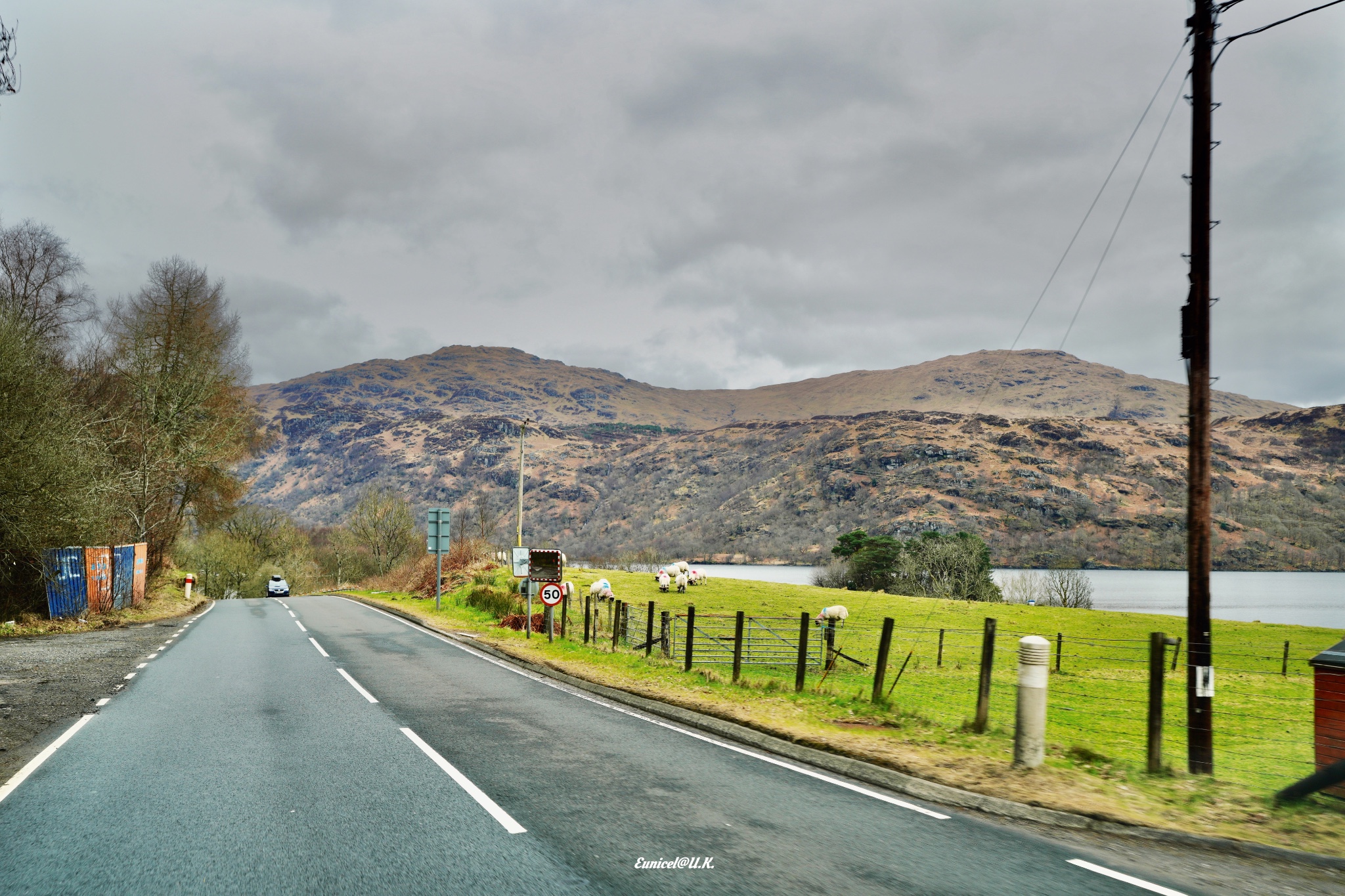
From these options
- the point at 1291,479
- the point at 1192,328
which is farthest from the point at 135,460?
the point at 1291,479

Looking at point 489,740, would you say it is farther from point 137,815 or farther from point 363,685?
point 363,685

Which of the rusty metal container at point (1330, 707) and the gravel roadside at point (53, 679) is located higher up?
the rusty metal container at point (1330, 707)

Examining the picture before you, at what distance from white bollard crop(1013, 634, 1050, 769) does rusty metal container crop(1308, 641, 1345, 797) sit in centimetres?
229

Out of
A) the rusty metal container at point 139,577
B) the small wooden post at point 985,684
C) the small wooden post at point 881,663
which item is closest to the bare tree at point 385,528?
the rusty metal container at point 139,577

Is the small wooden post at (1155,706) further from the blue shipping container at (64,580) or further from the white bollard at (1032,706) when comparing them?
the blue shipping container at (64,580)

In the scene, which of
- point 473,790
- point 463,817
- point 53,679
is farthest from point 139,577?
point 463,817

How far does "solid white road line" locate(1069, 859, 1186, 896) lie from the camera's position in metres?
4.96

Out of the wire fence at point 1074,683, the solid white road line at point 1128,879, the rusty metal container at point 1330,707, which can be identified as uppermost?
the rusty metal container at point 1330,707

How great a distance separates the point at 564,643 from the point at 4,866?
55.3ft

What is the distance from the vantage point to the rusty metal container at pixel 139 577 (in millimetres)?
29031

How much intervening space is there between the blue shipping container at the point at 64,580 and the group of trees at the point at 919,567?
215 feet

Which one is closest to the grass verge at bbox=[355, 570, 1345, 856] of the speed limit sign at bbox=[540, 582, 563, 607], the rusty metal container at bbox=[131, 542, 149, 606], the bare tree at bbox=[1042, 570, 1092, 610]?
→ the speed limit sign at bbox=[540, 582, 563, 607]

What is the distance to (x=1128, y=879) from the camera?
5.19 metres

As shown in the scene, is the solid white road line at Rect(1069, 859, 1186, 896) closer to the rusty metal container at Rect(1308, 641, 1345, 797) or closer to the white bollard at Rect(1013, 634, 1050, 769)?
the white bollard at Rect(1013, 634, 1050, 769)
